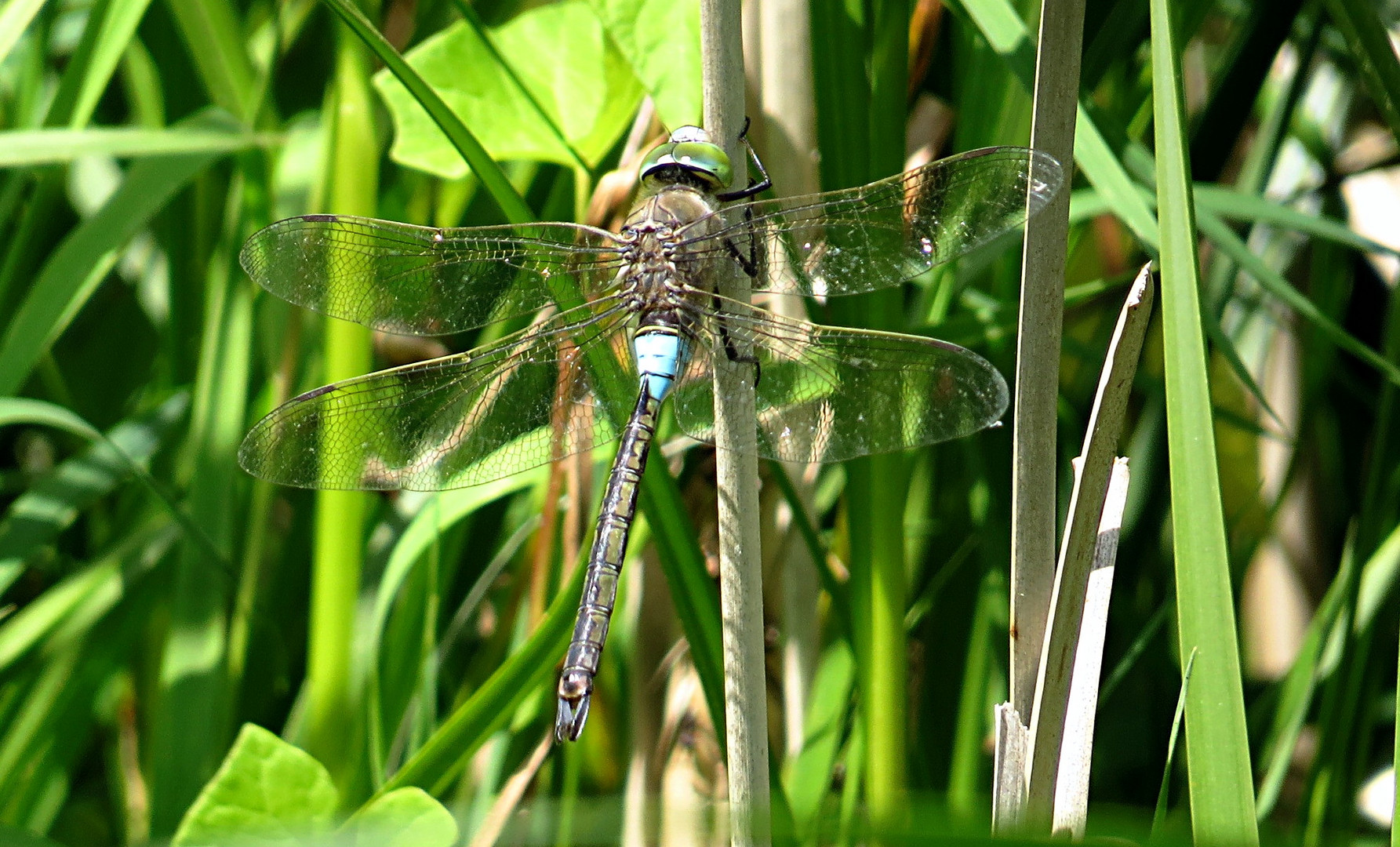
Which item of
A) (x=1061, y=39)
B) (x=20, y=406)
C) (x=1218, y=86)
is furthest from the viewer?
(x=1218, y=86)

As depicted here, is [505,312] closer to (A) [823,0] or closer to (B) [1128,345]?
(A) [823,0]

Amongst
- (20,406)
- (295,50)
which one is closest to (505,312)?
(20,406)

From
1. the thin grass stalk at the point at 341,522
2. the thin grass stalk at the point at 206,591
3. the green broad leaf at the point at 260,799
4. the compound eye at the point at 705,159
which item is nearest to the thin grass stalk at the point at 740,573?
the compound eye at the point at 705,159

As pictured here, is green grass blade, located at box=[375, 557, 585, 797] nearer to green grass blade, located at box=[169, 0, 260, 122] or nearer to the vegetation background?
the vegetation background

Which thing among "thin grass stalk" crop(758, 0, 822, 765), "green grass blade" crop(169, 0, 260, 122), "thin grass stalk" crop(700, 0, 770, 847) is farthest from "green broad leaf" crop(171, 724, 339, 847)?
"green grass blade" crop(169, 0, 260, 122)

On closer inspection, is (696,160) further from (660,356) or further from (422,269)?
(422,269)

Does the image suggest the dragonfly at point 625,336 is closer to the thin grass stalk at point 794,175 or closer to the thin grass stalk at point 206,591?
the thin grass stalk at point 794,175

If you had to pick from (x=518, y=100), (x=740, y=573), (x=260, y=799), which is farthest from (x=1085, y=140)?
(x=260, y=799)
